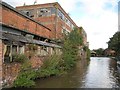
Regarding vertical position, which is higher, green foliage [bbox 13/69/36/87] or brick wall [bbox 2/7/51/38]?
brick wall [bbox 2/7/51/38]

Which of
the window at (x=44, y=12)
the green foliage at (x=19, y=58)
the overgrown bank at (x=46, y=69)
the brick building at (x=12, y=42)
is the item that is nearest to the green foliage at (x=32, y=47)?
the brick building at (x=12, y=42)

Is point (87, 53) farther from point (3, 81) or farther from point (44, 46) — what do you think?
point (3, 81)

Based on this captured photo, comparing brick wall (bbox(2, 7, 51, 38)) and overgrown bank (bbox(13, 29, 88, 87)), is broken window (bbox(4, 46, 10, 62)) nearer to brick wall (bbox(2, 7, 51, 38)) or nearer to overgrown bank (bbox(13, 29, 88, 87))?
overgrown bank (bbox(13, 29, 88, 87))

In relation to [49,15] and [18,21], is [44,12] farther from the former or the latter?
[18,21]

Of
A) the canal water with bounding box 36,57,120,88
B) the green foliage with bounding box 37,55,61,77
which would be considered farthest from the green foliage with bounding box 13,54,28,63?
the green foliage with bounding box 37,55,61,77

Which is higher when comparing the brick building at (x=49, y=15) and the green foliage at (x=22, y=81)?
the brick building at (x=49, y=15)

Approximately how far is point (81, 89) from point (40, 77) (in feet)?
16.2

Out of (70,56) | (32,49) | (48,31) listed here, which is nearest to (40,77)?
(32,49)

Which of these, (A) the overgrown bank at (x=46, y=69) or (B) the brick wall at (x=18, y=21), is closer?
(A) the overgrown bank at (x=46, y=69)

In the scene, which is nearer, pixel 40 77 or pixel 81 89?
pixel 81 89

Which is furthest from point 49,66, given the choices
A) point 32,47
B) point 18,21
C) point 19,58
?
point 18,21

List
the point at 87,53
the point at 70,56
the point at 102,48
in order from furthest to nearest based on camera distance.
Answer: the point at 102,48 < the point at 87,53 < the point at 70,56

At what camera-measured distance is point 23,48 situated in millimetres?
17078

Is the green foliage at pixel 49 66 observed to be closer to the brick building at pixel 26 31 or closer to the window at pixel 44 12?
the brick building at pixel 26 31
